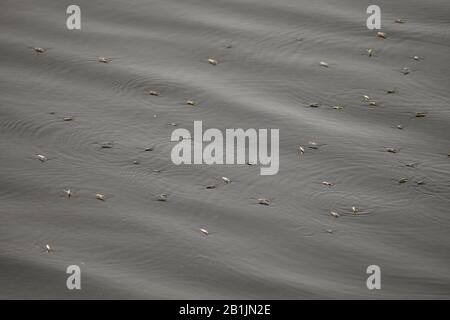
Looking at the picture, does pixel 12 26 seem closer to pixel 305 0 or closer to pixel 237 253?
pixel 305 0

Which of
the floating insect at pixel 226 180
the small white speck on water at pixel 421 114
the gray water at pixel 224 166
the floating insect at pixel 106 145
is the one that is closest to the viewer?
the gray water at pixel 224 166

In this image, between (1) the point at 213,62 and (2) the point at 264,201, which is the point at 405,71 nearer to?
(1) the point at 213,62

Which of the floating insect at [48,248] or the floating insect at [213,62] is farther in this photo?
the floating insect at [213,62]

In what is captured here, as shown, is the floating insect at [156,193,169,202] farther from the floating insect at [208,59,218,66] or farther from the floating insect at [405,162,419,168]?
the floating insect at [405,162,419,168]

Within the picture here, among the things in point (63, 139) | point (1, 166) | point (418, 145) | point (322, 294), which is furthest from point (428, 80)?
point (1, 166)

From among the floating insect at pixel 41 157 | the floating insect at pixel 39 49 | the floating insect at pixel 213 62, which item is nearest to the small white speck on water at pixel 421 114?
the floating insect at pixel 213 62

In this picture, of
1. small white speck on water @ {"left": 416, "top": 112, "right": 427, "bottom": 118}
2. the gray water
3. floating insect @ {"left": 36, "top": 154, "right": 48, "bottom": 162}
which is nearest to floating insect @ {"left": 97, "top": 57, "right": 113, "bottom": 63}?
the gray water

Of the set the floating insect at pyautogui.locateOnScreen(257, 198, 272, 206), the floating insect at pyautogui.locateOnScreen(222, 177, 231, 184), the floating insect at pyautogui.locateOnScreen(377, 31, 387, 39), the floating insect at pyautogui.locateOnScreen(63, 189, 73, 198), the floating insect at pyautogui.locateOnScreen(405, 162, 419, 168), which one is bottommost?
the floating insect at pyautogui.locateOnScreen(257, 198, 272, 206)

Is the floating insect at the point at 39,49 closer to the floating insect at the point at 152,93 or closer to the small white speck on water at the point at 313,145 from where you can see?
the floating insect at the point at 152,93

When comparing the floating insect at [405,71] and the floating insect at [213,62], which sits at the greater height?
the floating insect at [213,62]
